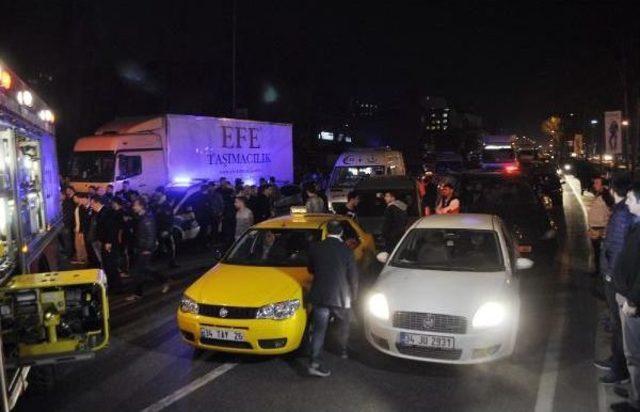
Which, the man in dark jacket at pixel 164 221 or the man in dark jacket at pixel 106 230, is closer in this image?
the man in dark jacket at pixel 106 230

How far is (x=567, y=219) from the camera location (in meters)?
19.1

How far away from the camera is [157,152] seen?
17047 millimetres

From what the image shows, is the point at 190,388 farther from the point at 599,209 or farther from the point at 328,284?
the point at 599,209

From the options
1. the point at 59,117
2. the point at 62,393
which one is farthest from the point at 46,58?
the point at 62,393

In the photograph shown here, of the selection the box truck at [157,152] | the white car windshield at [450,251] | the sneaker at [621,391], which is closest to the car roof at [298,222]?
the white car windshield at [450,251]

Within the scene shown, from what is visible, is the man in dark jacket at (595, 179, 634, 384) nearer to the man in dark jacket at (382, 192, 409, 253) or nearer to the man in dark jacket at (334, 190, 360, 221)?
the man in dark jacket at (382, 192, 409, 253)

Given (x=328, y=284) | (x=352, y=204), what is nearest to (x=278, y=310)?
(x=328, y=284)

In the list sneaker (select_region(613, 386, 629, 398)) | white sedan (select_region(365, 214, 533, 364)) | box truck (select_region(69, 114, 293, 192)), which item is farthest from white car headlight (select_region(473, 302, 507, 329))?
box truck (select_region(69, 114, 293, 192))

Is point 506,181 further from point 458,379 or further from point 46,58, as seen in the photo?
point 46,58

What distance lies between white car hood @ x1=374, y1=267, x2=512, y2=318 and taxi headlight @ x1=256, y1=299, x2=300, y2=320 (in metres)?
0.96

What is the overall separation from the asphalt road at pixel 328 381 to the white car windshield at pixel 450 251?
105 cm

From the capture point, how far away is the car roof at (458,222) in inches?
295

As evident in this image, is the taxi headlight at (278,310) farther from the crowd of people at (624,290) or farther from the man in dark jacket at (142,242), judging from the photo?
the man in dark jacket at (142,242)

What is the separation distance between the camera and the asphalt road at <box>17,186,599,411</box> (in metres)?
5.35
